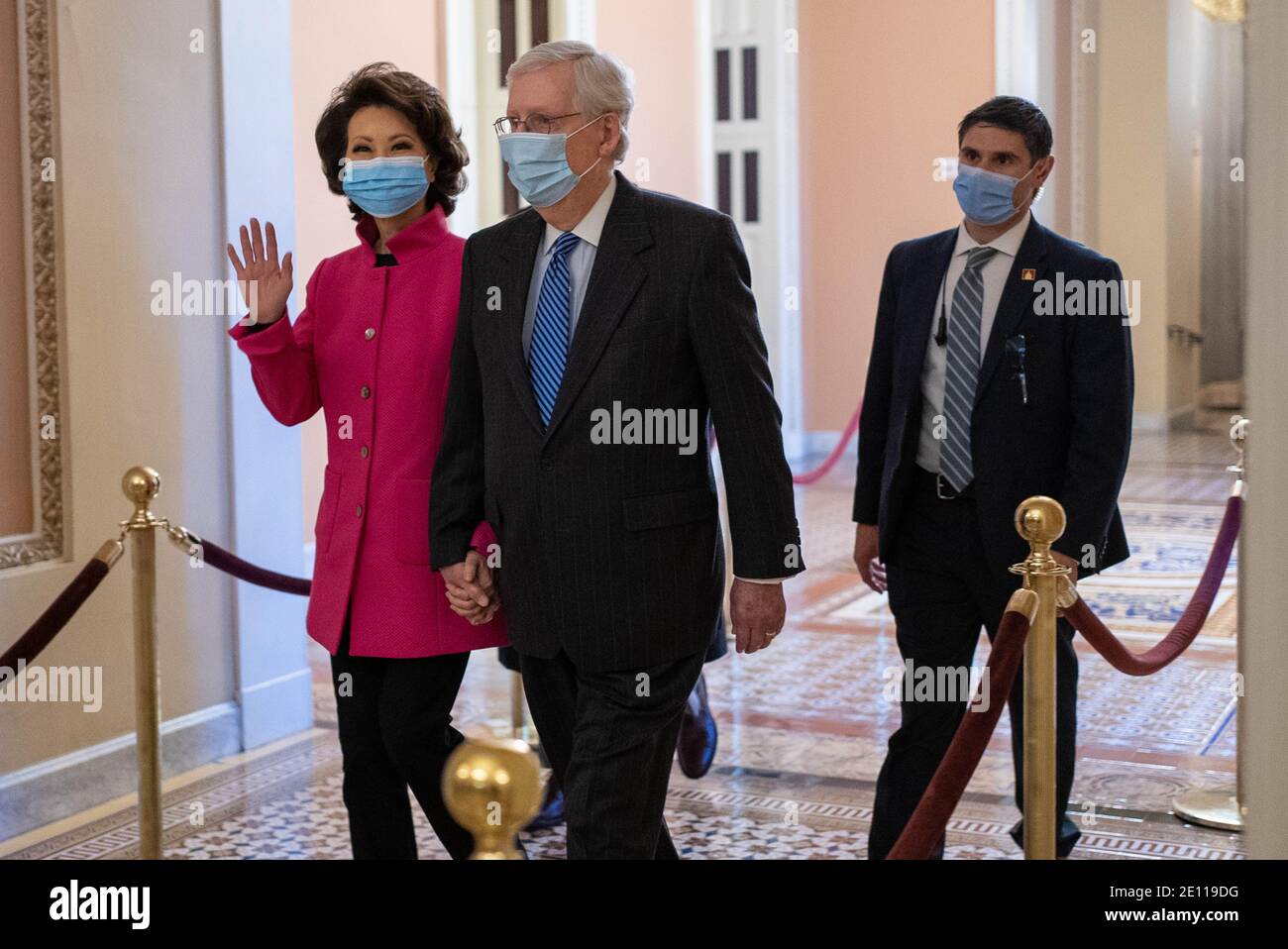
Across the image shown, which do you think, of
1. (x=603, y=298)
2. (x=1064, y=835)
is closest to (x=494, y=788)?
(x=603, y=298)

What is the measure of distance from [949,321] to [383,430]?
136 cm

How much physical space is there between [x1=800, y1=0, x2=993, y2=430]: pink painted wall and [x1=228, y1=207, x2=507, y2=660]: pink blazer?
12853 millimetres

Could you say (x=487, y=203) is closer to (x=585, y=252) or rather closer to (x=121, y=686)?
(x=121, y=686)

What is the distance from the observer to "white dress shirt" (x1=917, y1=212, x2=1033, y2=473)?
3.80 metres

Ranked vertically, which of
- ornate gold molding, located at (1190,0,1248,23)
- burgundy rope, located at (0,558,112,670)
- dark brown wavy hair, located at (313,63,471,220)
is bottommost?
burgundy rope, located at (0,558,112,670)

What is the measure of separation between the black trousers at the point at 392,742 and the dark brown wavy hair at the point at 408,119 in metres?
1.04

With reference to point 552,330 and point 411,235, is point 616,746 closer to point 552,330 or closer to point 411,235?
point 552,330

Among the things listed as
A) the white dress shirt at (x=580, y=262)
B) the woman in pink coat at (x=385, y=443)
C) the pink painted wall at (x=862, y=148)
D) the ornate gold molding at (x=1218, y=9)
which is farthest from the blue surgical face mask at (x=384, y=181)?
the ornate gold molding at (x=1218, y=9)

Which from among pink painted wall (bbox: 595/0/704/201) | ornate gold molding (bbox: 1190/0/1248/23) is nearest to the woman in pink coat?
pink painted wall (bbox: 595/0/704/201)

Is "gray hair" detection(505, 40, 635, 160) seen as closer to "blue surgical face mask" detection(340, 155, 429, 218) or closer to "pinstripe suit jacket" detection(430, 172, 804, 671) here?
"pinstripe suit jacket" detection(430, 172, 804, 671)

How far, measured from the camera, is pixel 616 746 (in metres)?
3.07
